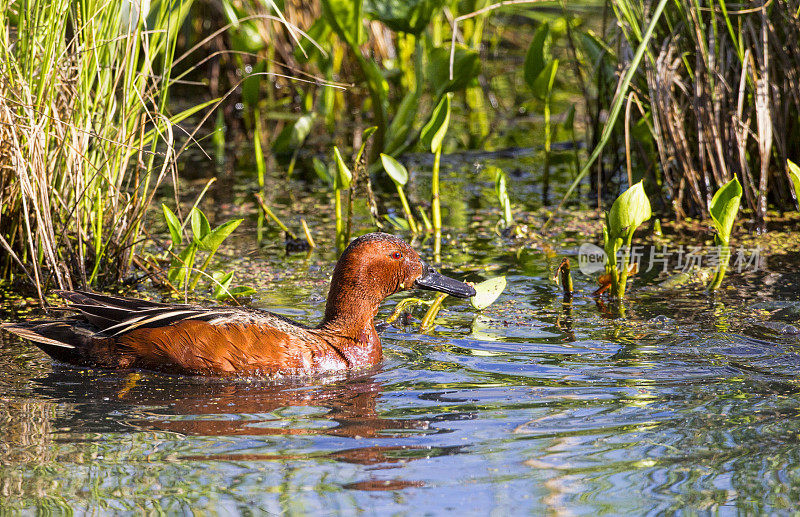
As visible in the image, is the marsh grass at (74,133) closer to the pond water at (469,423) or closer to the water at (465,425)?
the pond water at (469,423)

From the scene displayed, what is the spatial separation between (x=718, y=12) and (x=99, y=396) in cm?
414

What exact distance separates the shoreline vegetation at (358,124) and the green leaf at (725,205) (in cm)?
4

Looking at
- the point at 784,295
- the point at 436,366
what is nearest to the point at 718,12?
the point at 784,295

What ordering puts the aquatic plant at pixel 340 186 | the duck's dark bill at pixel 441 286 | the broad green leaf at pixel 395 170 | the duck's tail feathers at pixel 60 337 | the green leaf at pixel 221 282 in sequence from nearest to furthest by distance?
1. the duck's tail feathers at pixel 60 337
2. the duck's dark bill at pixel 441 286
3. the green leaf at pixel 221 282
4. the aquatic plant at pixel 340 186
5. the broad green leaf at pixel 395 170

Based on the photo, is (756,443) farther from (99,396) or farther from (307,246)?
(307,246)

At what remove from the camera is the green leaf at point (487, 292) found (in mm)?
4840

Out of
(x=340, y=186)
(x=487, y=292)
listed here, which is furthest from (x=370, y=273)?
(x=340, y=186)

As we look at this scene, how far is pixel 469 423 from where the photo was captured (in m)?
3.62

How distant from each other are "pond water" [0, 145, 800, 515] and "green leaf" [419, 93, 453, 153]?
44.0 inches

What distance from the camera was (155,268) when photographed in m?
5.52

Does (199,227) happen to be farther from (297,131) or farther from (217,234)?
(297,131)

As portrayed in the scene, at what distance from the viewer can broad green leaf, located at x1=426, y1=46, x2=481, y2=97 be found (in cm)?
678

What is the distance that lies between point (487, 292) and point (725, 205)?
47.3 inches

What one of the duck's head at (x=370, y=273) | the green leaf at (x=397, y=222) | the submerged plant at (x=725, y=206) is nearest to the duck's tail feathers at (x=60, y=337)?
the duck's head at (x=370, y=273)
